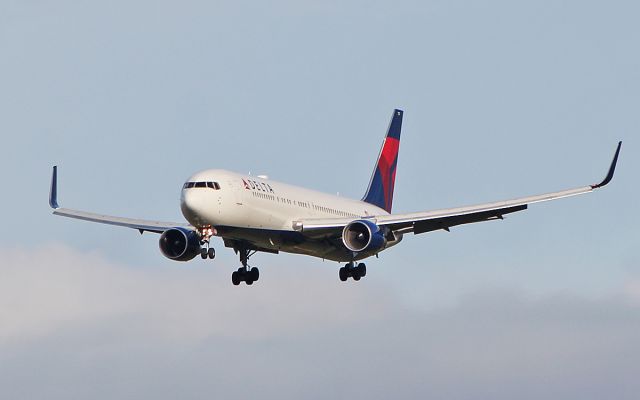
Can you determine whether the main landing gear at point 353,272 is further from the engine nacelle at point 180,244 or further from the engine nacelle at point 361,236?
the engine nacelle at point 180,244

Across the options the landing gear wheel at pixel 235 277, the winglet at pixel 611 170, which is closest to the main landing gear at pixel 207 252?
the landing gear wheel at pixel 235 277

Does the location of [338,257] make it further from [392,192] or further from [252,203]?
[392,192]

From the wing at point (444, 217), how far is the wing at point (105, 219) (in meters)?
6.65

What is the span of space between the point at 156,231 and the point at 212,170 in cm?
956

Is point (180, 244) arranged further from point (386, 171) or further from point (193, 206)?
point (386, 171)

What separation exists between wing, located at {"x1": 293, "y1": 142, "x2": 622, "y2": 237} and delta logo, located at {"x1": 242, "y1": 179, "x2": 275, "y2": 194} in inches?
84.5

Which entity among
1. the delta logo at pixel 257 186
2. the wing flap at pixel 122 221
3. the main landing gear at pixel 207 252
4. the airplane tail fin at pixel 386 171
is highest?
the airplane tail fin at pixel 386 171

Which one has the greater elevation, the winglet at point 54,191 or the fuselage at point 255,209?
the winglet at point 54,191

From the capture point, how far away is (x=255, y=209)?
2589 inches

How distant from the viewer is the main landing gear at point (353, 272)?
239 ft

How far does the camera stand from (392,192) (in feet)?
281

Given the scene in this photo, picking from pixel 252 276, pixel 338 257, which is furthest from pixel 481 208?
pixel 252 276

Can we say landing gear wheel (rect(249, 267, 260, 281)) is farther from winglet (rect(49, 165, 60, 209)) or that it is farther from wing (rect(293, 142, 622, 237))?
winglet (rect(49, 165, 60, 209))

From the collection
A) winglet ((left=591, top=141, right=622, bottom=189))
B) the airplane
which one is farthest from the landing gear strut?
winglet ((left=591, top=141, right=622, bottom=189))
